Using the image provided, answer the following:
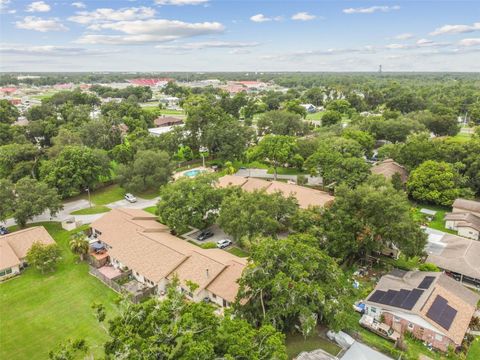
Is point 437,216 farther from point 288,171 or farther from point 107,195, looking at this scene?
point 107,195

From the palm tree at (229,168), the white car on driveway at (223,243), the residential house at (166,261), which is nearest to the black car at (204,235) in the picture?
the white car on driveway at (223,243)

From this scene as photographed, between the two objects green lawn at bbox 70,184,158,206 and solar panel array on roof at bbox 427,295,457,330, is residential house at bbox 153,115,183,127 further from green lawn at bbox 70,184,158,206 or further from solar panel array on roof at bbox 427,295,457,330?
solar panel array on roof at bbox 427,295,457,330

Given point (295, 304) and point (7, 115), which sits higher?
point (7, 115)

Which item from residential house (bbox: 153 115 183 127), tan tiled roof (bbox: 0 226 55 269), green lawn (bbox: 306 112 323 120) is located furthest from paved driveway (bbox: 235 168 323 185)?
green lawn (bbox: 306 112 323 120)

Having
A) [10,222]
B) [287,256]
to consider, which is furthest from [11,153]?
[287,256]

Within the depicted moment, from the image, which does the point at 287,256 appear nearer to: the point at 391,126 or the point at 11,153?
the point at 11,153
